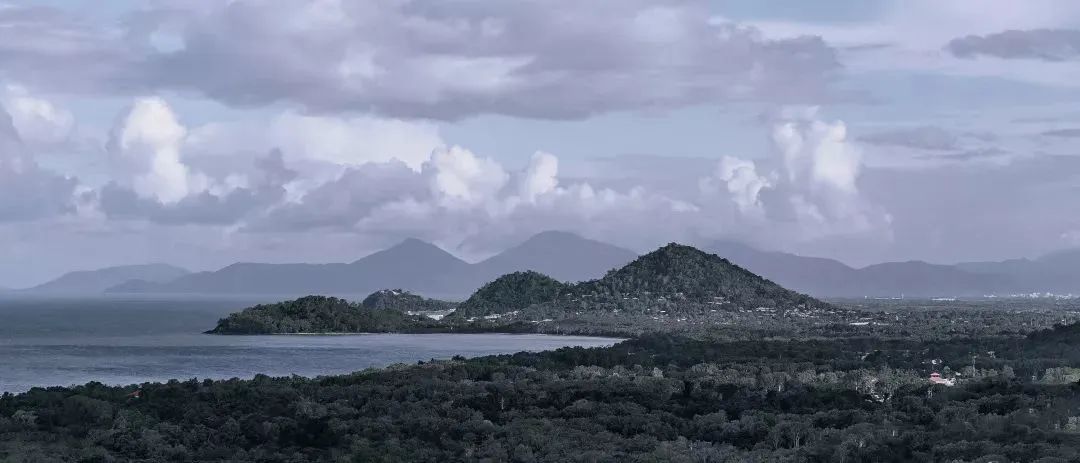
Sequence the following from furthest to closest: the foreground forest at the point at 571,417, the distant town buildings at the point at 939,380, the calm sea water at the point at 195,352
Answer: the calm sea water at the point at 195,352 < the distant town buildings at the point at 939,380 < the foreground forest at the point at 571,417

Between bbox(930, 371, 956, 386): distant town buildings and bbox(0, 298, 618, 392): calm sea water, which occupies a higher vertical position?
bbox(0, 298, 618, 392): calm sea water

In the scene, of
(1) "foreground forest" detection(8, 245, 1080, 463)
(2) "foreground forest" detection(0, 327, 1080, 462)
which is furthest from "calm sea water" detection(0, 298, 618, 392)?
(2) "foreground forest" detection(0, 327, 1080, 462)

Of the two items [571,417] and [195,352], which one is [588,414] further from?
[195,352]

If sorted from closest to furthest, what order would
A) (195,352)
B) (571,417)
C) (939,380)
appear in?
(571,417) → (939,380) → (195,352)

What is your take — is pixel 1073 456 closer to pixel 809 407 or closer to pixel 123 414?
pixel 809 407

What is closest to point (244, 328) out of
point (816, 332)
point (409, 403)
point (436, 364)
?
point (816, 332)

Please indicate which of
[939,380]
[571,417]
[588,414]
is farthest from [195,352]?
[939,380]

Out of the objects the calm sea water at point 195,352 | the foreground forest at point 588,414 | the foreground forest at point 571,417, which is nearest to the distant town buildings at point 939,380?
the foreground forest at point 588,414

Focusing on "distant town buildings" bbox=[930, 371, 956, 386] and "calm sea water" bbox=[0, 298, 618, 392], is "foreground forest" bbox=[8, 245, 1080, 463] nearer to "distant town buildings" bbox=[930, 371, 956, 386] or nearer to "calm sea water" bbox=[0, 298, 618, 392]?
"distant town buildings" bbox=[930, 371, 956, 386]

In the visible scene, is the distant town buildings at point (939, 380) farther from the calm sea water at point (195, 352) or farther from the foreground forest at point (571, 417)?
the calm sea water at point (195, 352)
